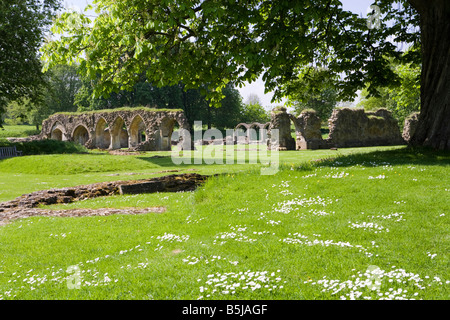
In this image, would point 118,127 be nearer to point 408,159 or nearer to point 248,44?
point 248,44

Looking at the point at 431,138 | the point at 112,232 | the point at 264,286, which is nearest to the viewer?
the point at 264,286

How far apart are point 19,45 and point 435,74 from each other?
31969 millimetres

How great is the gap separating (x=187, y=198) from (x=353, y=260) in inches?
281

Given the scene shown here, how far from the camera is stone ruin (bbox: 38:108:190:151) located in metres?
48.0

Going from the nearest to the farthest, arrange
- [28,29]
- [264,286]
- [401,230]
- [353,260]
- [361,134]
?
[264,286] → [353,260] → [401,230] → [28,29] → [361,134]

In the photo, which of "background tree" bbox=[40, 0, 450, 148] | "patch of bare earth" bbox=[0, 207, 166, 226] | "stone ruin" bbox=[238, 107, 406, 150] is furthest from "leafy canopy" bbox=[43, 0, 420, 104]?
"stone ruin" bbox=[238, 107, 406, 150]

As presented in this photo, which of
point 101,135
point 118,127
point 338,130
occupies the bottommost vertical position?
point 101,135

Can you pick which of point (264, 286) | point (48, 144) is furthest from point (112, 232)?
point (48, 144)

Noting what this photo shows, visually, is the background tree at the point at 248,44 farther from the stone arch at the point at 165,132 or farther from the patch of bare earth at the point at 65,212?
the stone arch at the point at 165,132

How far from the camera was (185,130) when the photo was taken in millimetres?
44625

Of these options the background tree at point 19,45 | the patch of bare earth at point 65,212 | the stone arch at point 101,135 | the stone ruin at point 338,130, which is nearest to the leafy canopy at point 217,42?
the patch of bare earth at point 65,212

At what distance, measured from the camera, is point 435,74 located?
1330 centimetres

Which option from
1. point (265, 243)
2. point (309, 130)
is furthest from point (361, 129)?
point (265, 243)
